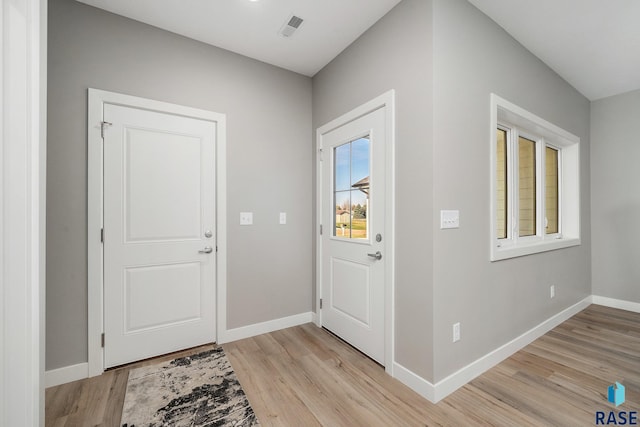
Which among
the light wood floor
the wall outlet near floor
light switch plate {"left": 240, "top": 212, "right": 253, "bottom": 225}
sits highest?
light switch plate {"left": 240, "top": 212, "right": 253, "bottom": 225}

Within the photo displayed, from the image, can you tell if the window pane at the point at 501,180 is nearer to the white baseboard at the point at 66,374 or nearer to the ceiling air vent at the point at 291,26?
the ceiling air vent at the point at 291,26

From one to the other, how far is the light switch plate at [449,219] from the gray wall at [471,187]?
1.6 inches

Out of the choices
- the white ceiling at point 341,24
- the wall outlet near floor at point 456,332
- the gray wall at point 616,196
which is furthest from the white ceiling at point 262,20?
the gray wall at point 616,196

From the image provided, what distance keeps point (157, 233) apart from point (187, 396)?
1.26 m

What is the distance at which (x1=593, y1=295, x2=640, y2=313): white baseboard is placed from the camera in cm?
340

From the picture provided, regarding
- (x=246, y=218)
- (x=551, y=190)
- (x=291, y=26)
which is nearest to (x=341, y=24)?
(x=291, y=26)

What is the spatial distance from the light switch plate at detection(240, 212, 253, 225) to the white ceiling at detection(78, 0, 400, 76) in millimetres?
1571

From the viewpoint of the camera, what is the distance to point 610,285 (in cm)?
357

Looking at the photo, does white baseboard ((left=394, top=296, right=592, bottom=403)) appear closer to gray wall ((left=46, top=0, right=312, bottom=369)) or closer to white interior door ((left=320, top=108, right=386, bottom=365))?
white interior door ((left=320, top=108, right=386, bottom=365))

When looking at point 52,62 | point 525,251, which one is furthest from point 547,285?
point 52,62

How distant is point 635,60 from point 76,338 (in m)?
5.60

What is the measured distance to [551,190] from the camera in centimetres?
347

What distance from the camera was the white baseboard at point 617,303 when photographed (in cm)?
340

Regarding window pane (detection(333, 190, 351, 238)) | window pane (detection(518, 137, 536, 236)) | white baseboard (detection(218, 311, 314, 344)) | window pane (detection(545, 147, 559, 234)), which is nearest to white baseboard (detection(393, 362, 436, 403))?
window pane (detection(333, 190, 351, 238))
